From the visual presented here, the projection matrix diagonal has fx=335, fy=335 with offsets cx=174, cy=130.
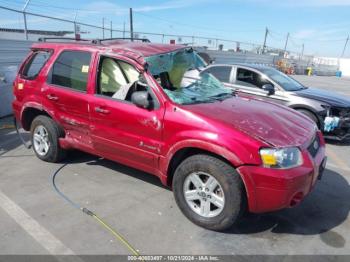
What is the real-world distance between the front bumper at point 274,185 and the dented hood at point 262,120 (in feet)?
0.91

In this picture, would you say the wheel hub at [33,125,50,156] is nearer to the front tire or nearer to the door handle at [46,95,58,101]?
the door handle at [46,95,58,101]

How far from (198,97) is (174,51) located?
2.90 ft

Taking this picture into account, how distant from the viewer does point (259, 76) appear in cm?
773

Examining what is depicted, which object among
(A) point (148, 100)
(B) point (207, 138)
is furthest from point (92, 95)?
(B) point (207, 138)

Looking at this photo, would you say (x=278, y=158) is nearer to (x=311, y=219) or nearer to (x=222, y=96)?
(x=311, y=219)

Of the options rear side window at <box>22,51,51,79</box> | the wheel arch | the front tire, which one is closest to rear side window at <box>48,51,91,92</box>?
rear side window at <box>22,51,51,79</box>

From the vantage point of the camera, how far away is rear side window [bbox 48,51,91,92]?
14.9ft

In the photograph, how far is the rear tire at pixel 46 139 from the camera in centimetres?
500

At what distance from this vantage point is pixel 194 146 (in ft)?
11.3

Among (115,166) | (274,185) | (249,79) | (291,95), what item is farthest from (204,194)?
(249,79)

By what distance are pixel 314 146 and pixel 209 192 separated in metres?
1.31

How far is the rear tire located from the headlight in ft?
10.2

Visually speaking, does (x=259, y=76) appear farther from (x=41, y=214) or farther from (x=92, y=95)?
(x=41, y=214)

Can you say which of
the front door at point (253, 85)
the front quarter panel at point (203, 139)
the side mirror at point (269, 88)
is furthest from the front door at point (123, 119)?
the side mirror at point (269, 88)
